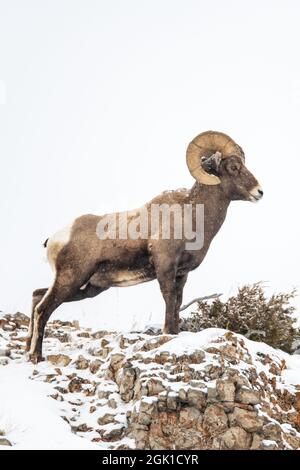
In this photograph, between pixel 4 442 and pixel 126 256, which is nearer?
pixel 4 442

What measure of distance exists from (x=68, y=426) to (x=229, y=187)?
15.8 ft

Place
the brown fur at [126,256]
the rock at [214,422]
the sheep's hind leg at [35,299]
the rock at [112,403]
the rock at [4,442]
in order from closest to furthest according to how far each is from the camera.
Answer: the rock at [4,442] < the rock at [214,422] < the rock at [112,403] < the brown fur at [126,256] < the sheep's hind leg at [35,299]

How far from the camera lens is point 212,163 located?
1281 centimetres

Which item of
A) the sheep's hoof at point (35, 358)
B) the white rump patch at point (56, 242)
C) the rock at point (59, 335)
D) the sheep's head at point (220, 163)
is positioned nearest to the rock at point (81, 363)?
the sheep's hoof at point (35, 358)

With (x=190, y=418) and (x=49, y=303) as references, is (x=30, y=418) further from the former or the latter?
(x=49, y=303)

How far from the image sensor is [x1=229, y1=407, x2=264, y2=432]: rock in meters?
10.2

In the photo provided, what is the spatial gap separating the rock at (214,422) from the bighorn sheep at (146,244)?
101 inches

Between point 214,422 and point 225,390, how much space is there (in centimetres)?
47

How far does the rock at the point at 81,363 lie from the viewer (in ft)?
40.2

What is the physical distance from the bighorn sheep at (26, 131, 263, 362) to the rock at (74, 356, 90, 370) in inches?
26.4

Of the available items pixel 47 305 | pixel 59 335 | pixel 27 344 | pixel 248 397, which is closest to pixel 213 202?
pixel 47 305

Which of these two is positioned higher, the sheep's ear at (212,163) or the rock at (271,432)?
the sheep's ear at (212,163)

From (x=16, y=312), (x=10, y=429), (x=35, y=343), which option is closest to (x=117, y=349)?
(x=35, y=343)

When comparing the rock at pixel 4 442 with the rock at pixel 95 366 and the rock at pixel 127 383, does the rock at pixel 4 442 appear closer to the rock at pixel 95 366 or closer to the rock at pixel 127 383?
the rock at pixel 127 383
